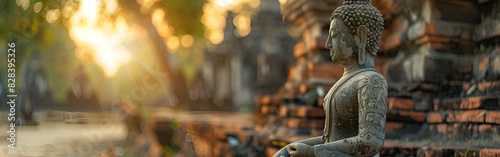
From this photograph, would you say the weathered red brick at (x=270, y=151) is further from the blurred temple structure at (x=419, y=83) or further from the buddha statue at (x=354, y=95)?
the buddha statue at (x=354, y=95)

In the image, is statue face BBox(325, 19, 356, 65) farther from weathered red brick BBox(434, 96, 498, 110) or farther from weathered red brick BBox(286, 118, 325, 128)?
weathered red brick BBox(286, 118, 325, 128)

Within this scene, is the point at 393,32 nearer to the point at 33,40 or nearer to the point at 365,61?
the point at 365,61

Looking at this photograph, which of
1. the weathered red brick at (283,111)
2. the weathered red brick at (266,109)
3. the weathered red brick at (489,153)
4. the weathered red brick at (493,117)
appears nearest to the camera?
the weathered red brick at (489,153)

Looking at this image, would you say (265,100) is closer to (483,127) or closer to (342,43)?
(483,127)

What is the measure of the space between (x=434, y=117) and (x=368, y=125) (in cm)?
143

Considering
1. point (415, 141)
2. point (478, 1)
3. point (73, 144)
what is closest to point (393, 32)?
point (478, 1)

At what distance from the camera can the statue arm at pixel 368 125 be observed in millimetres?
1725

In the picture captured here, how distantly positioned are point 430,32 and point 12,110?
6.76m

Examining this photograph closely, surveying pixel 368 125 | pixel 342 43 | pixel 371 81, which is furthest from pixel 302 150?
pixel 342 43

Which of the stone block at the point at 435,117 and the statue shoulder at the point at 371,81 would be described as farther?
the stone block at the point at 435,117

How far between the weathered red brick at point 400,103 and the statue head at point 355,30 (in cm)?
113

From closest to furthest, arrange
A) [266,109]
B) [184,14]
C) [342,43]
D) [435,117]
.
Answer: [342,43] → [435,117] → [266,109] → [184,14]

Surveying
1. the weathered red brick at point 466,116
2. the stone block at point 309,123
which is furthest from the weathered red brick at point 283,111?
the weathered red brick at point 466,116

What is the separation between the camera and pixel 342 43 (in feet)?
6.40
